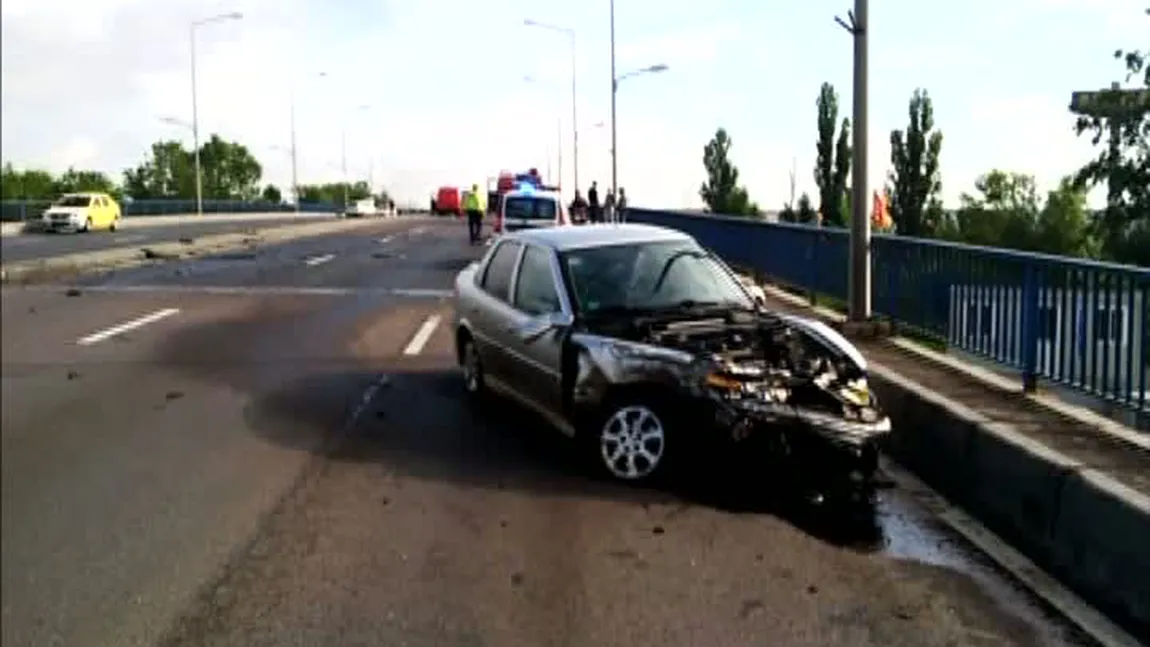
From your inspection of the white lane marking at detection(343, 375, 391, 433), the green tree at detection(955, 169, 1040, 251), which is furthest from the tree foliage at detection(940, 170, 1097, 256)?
the white lane marking at detection(343, 375, 391, 433)

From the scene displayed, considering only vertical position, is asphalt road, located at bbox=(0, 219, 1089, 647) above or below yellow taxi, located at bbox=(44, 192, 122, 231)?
below

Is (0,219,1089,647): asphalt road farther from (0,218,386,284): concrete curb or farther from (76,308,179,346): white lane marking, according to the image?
(76,308,179,346): white lane marking

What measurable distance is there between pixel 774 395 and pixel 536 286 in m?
2.43

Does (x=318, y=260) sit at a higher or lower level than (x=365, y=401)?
higher

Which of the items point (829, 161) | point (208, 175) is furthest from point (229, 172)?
point (829, 161)

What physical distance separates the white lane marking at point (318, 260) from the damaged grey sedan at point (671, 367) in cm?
1895

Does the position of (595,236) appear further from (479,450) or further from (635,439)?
(635,439)

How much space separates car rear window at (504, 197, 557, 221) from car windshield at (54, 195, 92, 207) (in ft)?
66.5

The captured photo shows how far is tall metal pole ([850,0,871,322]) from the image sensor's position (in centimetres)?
1311

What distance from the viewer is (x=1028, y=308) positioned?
9125mm

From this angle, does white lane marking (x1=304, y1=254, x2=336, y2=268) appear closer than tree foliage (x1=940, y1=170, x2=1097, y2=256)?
Yes

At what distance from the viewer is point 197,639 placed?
4965 millimetres

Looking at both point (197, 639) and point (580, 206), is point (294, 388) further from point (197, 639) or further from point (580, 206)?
point (580, 206)

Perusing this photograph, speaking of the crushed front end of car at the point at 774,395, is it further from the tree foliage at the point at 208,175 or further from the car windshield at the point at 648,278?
the tree foliage at the point at 208,175
